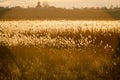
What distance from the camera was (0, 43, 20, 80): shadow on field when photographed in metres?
8.92

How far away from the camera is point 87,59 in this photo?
1022cm

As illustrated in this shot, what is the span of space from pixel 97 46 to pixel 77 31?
3.54 metres

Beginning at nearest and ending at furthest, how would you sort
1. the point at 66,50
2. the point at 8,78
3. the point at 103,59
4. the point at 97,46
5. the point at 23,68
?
the point at 8,78 < the point at 23,68 < the point at 103,59 < the point at 66,50 < the point at 97,46

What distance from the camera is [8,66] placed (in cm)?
966

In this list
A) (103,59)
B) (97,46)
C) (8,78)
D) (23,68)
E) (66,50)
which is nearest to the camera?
(8,78)

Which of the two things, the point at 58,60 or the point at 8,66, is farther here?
A: the point at 58,60

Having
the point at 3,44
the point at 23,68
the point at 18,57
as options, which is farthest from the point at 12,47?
the point at 23,68

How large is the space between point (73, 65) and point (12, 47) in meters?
3.13

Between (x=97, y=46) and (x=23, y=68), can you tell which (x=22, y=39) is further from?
(x=23, y=68)

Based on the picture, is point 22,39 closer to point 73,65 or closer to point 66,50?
point 66,50

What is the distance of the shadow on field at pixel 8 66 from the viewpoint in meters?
8.92

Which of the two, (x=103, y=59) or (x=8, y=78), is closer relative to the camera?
(x=8, y=78)

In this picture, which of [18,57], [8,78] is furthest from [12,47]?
[8,78]

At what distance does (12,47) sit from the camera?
1209 cm
